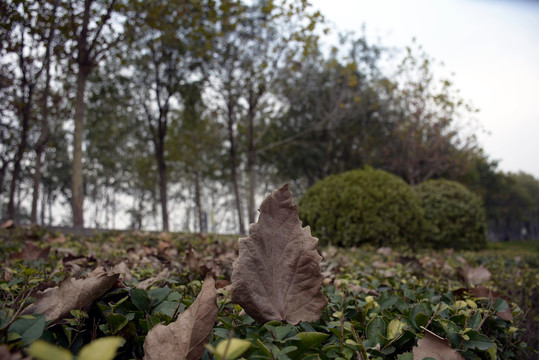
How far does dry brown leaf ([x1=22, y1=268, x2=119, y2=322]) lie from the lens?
2.60ft

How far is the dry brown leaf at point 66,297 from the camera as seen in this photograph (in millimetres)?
791

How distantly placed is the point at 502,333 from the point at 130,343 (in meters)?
1.18

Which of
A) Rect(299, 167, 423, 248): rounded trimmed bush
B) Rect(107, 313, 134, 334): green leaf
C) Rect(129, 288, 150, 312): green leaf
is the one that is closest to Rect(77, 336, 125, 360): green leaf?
Rect(107, 313, 134, 334): green leaf

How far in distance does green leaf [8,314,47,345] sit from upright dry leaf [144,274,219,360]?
0.59ft

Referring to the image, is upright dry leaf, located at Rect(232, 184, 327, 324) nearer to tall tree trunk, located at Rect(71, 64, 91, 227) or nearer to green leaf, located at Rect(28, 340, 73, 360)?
green leaf, located at Rect(28, 340, 73, 360)

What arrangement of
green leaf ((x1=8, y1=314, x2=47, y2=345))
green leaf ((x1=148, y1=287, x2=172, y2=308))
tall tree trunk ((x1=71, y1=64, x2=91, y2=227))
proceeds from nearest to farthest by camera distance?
green leaf ((x1=8, y1=314, x2=47, y2=345))
green leaf ((x1=148, y1=287, x2=172, y2=308))
tall tree trunk ((x1=71, y1=64, x2=91, y2=227))

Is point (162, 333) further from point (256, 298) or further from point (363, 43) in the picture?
point (363, 43)

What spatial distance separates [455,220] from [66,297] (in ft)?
41.4

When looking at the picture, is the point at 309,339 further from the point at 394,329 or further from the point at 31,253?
the point at 31,253

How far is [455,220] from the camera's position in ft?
38.8

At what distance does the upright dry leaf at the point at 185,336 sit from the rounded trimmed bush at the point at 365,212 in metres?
6.96

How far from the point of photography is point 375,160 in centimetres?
2636

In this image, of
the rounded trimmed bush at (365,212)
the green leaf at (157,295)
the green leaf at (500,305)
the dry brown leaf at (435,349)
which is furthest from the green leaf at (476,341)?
the rounded trimmed bush at (365,212)

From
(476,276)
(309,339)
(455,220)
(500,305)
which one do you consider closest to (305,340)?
(309,339)
